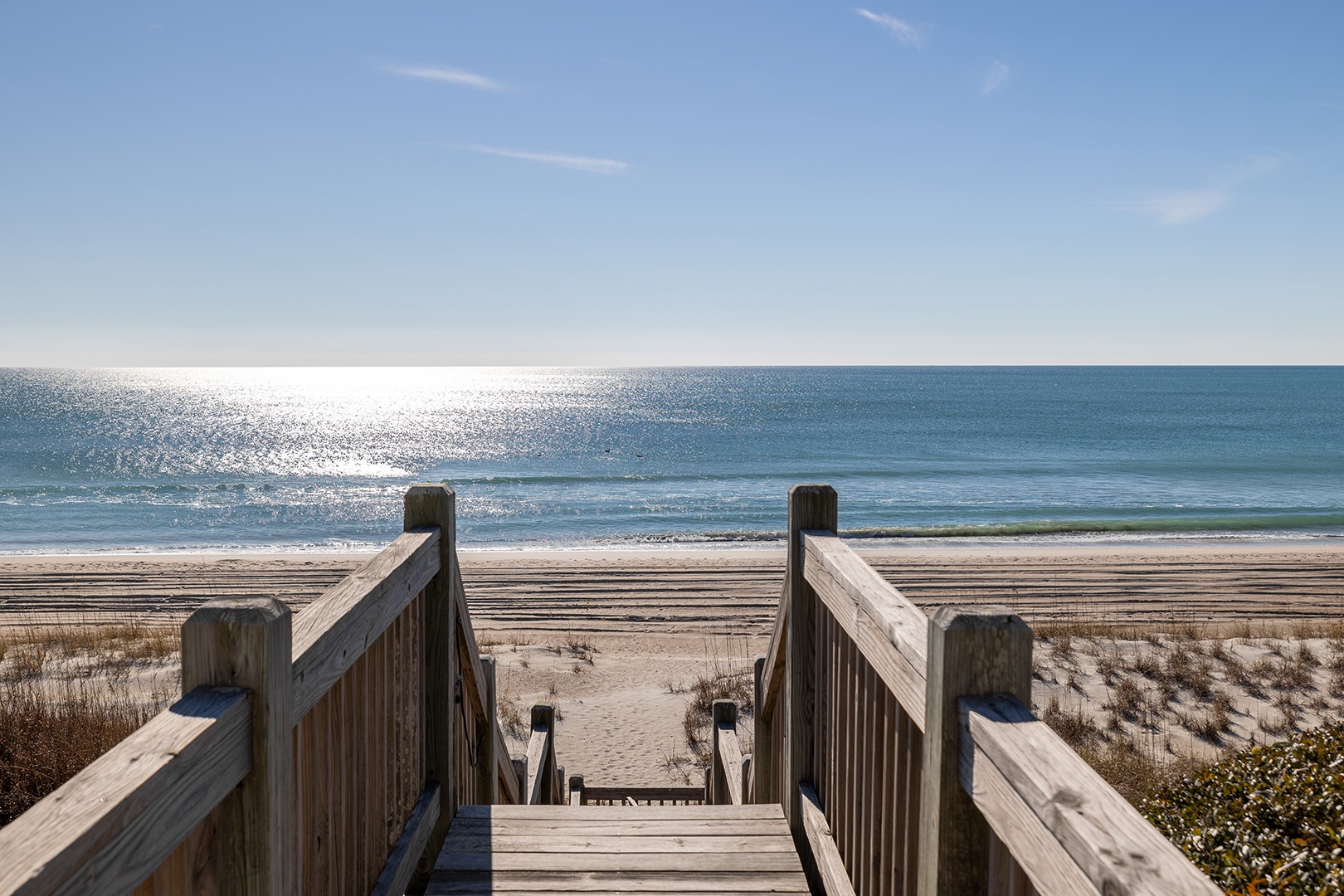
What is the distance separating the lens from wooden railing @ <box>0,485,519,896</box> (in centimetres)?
117

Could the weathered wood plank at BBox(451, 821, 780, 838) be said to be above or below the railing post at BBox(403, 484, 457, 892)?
below

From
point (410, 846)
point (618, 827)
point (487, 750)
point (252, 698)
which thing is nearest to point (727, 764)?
point (487, 750)

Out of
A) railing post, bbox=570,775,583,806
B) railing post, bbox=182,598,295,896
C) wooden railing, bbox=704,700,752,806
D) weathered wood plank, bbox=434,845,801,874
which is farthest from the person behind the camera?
railing post, bbox=570,775,583,806

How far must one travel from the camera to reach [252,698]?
1.62m

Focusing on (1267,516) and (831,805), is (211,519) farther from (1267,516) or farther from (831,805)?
(1267,516)

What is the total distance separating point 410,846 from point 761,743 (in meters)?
2.40

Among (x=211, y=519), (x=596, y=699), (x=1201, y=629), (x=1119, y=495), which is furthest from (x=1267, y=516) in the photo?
(x=211, y=519)

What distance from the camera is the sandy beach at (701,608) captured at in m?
9.60

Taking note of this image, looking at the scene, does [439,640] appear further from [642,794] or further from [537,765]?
[642,794]

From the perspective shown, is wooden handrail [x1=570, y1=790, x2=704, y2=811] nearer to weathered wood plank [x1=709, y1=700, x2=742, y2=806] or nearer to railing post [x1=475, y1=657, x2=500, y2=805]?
weathered wood plank [x1=709, y1=700, x2=742, y2=806]

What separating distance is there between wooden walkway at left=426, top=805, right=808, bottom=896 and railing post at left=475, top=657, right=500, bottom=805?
870mm

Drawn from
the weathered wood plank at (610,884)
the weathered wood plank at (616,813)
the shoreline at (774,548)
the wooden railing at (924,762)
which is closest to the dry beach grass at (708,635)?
the shoreline at (774,548)

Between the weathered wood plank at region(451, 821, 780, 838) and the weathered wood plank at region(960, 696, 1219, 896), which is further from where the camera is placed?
the weathered wood plank at region(451, 821, 780, 838)

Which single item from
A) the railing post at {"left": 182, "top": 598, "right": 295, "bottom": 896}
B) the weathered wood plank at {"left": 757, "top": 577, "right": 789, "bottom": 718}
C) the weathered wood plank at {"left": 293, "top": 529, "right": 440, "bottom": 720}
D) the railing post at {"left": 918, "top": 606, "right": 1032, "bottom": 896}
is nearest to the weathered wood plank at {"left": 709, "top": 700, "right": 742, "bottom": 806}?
the weathered wood plank at {"left": 757, "top": 577, "right": 789, "bottom": 718}
